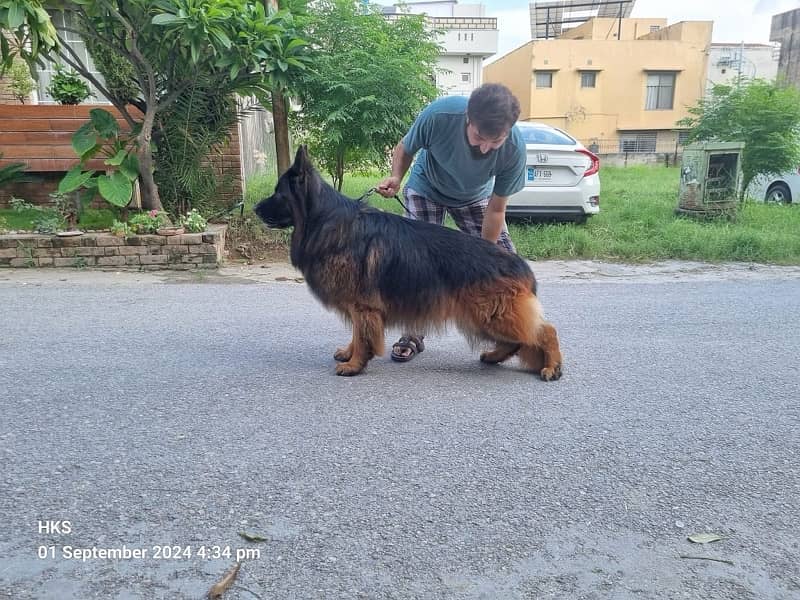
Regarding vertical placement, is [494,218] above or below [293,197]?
below

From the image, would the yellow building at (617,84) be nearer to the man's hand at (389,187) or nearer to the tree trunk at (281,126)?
the tree trunk at (281,126)

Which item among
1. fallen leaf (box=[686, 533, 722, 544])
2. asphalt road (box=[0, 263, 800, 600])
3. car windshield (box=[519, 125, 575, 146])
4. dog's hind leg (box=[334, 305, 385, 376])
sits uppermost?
car windshield (box=[519, 125, 575, 146])

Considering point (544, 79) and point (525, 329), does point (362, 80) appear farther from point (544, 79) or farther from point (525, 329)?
point (544, 79)

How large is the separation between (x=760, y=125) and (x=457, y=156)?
32.5ft

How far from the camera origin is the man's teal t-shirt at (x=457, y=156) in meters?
3.56

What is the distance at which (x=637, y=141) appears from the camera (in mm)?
32125

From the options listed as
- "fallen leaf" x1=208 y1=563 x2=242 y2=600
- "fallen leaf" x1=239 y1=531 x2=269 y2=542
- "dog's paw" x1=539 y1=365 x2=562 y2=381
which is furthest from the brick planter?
"fallen leaf" x1=208 y1=563 x2=242 y2=600

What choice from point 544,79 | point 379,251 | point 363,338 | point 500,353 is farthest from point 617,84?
point 363,338

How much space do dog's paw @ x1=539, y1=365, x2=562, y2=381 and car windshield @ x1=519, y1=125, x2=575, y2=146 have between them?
5.90m

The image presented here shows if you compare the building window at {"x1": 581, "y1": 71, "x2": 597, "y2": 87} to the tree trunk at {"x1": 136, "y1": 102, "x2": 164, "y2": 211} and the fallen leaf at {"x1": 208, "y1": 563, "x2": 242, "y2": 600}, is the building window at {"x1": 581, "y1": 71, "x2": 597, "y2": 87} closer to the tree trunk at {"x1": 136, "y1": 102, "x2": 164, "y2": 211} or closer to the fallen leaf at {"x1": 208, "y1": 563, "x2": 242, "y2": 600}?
the tree trunk at {"x1": 136, "y1": 102, "x2": 164, "y2": 211}

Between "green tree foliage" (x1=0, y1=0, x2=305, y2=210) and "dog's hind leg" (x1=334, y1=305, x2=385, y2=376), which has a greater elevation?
"green tree foliage" (x1=0, y1=0, x2=305, y2=210)

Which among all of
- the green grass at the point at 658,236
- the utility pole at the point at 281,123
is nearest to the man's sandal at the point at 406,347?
the green grass at the point at 658,236

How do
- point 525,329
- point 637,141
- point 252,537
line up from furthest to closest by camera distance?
point 637,141 → point 525,329 → point 252,537

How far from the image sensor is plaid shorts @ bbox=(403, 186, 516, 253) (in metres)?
3.99
